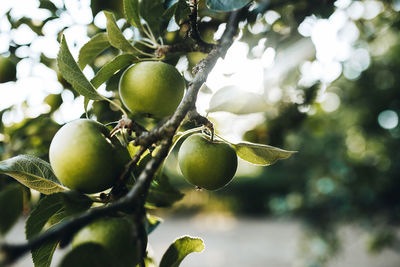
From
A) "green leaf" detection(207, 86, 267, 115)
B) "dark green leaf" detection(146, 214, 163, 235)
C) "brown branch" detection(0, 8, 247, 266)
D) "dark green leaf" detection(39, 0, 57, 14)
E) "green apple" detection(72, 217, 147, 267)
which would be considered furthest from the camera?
"dark green leaf" detection(39, 0, 57, 14)

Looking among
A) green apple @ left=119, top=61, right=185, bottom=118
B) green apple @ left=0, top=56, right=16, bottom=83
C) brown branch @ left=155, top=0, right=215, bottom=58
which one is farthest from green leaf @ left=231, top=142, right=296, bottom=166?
green apple @ left=0, top=56, right=16, bottom=83

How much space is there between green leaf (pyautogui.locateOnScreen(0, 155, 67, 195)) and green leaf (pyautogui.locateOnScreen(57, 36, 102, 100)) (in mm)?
240

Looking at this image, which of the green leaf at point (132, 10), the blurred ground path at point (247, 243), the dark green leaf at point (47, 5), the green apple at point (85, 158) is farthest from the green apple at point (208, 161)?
the blurred ground path at point (247, 243)

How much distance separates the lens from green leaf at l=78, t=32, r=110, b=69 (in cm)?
108

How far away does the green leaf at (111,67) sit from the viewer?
0.92m

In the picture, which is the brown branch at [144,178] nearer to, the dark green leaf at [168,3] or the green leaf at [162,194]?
the dark green leaf at [168,3]

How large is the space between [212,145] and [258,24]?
1.19 meters

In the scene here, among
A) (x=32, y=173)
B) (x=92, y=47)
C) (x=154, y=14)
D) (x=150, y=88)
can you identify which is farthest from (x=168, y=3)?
(x=32, y=173)

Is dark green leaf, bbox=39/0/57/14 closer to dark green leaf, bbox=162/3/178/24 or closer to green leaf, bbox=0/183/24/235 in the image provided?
dark green leaf, bbox=162/3/178/24

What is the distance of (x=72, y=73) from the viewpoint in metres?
0.85

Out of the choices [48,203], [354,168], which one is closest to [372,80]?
[354,168]

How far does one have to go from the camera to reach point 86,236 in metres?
0.66

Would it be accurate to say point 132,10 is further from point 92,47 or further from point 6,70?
point 6,70

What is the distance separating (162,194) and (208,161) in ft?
1.05
